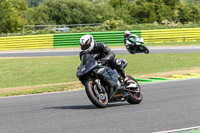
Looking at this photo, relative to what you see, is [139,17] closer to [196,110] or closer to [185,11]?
[185,11]

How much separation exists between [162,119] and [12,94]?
5981mm

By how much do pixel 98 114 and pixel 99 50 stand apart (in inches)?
52.1

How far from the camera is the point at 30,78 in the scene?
16.4 metres

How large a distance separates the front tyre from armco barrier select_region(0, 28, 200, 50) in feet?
77.3

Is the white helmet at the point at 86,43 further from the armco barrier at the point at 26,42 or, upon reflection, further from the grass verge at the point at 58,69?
the armco barrier at the point at 26,42

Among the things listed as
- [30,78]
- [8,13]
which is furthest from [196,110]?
[8,13]

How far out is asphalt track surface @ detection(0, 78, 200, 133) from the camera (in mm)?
6034

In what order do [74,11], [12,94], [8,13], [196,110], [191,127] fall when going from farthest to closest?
[74,11], [8,13], [12,94], [196,110], [191,127]

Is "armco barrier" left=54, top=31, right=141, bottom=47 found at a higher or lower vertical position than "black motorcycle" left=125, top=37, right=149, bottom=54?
lower

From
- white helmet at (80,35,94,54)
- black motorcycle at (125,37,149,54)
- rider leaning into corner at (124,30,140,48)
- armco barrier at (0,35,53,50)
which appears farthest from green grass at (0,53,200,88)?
armco barrier at (0,35,53,50)

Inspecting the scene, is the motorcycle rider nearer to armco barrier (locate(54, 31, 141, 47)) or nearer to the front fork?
the front fork

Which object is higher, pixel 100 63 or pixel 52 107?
pixel 100 63

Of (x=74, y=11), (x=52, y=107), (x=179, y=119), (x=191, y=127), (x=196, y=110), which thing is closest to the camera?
(x=191, y=127)

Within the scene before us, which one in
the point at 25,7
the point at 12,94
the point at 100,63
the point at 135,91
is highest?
the point at 100,63
